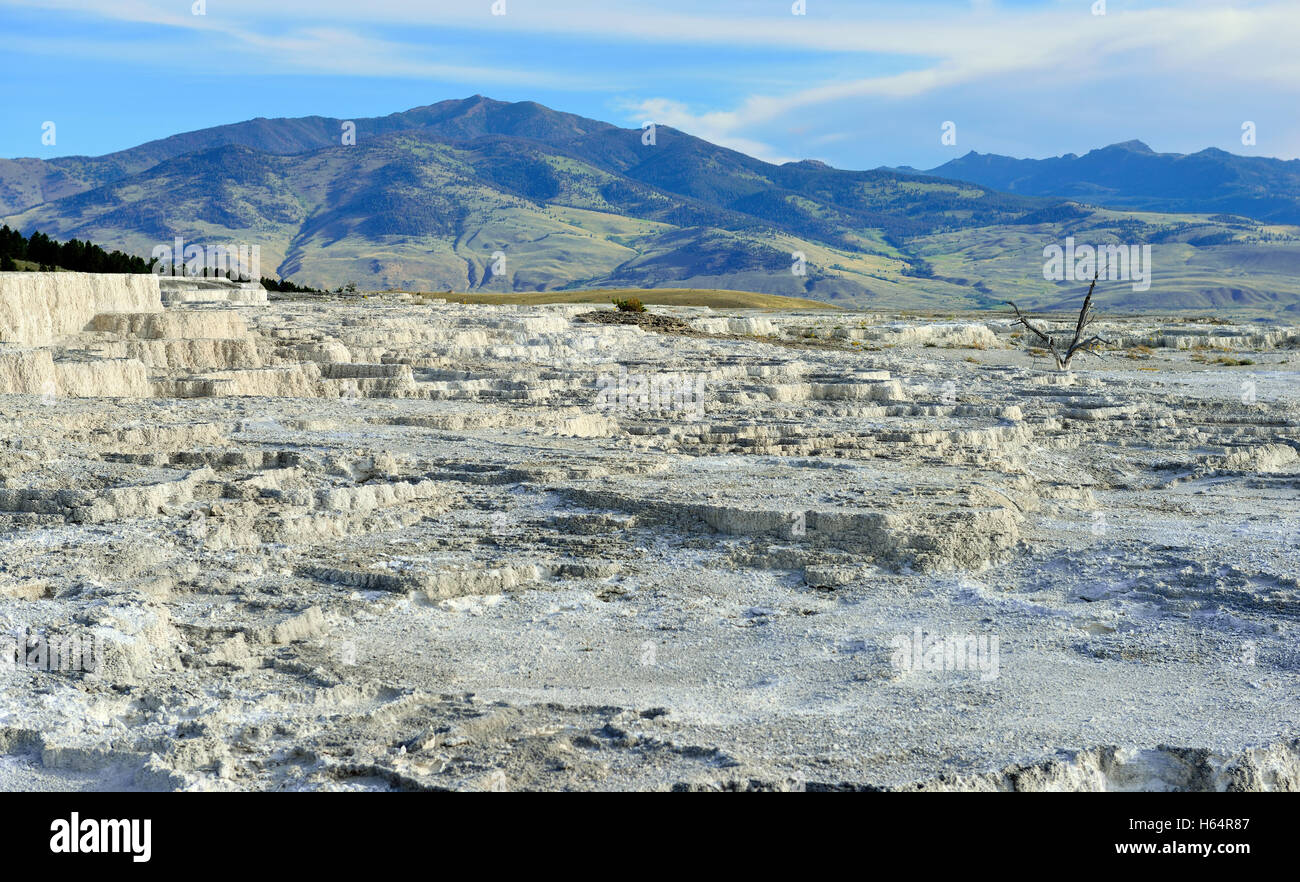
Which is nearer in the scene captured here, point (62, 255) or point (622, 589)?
point (622, 589)

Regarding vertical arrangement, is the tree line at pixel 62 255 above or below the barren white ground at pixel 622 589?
above

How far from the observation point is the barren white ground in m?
5.05

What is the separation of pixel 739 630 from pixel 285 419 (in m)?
7.41

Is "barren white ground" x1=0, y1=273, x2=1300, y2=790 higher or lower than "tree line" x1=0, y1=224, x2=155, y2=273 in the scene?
lower

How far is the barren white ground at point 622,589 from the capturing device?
5.05 m

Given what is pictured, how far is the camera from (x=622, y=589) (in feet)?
24.5

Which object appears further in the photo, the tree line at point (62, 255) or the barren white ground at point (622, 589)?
the tree line at point (62, 255)

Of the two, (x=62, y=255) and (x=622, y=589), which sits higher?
(x=62, y=255)

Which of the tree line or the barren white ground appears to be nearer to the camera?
the barren white ground

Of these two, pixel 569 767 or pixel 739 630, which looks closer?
pixel 569 767

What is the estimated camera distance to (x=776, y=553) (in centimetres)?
816
